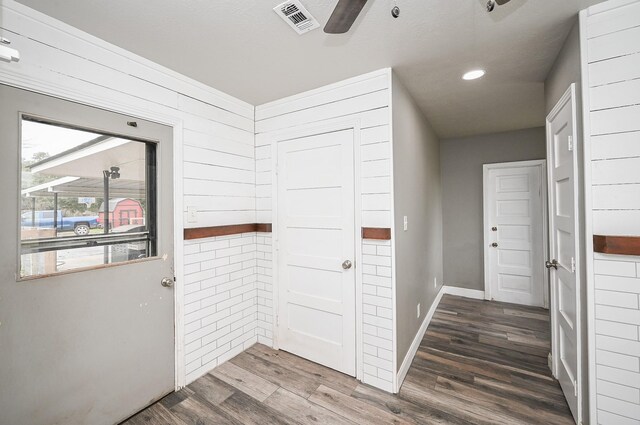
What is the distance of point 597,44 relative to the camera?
4.93 ft

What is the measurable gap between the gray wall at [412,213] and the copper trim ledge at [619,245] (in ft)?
3.79

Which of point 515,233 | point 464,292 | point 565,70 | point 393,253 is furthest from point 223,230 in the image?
point 515,233

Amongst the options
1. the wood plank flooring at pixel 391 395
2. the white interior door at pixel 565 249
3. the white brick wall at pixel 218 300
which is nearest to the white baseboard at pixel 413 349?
the wood plank flooring at pixel 391 395

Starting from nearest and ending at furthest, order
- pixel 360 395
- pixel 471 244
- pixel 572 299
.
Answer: pixel 572 299 < pixel 360 395 < pixel 471 244

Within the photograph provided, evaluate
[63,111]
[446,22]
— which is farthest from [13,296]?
[446,22]

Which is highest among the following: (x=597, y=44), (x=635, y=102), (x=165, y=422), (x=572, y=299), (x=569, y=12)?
(x=569, y=12)

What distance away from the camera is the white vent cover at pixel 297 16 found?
4.74 feet

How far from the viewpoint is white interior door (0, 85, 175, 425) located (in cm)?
143

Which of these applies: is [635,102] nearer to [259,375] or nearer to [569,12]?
[569,12]

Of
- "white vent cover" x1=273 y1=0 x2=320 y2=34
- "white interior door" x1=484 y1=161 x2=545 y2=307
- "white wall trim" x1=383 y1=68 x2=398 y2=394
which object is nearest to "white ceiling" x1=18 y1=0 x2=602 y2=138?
"white vent cover" x1=273 y1=0 x2=320 y2=34

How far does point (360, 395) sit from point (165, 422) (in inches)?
54.6

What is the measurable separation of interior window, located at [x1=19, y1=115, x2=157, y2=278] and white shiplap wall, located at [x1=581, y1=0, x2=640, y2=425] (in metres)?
2.84

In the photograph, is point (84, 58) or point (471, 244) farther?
point (471, 244)

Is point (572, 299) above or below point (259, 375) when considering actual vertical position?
above
